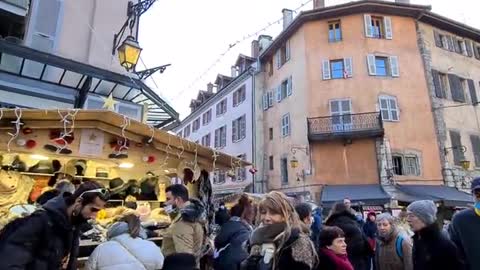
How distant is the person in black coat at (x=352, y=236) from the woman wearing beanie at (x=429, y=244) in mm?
878

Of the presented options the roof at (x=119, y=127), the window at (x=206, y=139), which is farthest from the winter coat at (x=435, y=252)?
the window at (x=206, y=139)

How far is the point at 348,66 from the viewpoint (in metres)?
17.3

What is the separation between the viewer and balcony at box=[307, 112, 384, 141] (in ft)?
52.1

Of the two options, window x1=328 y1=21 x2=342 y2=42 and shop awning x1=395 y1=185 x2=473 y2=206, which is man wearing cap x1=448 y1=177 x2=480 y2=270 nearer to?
shop awning x1=395 y1=185 x2=473 y2=206

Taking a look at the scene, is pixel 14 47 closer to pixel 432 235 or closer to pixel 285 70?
pixel 432 235

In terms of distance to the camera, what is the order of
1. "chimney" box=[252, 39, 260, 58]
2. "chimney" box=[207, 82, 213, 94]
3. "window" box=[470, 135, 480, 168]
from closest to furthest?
"window" box=[470, 135, 480, 168], "chimney" box=[252, 39, 260, 58], "chimney" box=[207, 82, 213, 94]

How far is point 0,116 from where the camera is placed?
359cm

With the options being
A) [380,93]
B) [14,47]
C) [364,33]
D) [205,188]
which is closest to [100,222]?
[205,188]

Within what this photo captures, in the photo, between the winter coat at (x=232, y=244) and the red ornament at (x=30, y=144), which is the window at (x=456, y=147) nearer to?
the winter coat at (x=232, y=244)

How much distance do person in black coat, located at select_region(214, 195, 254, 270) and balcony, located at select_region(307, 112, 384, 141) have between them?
13389 mm

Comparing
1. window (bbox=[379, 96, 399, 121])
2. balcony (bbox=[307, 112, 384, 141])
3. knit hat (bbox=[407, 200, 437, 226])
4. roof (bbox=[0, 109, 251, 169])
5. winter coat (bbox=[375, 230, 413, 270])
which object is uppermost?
window (bbox=[379, 96, 399, 121])

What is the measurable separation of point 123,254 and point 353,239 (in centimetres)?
263

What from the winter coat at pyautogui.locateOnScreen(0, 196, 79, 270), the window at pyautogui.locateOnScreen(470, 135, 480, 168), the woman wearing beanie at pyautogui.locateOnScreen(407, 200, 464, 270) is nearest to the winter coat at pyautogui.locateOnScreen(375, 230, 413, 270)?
the woman wearing beanie at pyautogui.locateOnScreen(407, 200, 464, 270)

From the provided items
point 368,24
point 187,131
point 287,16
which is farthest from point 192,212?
point 187,131
